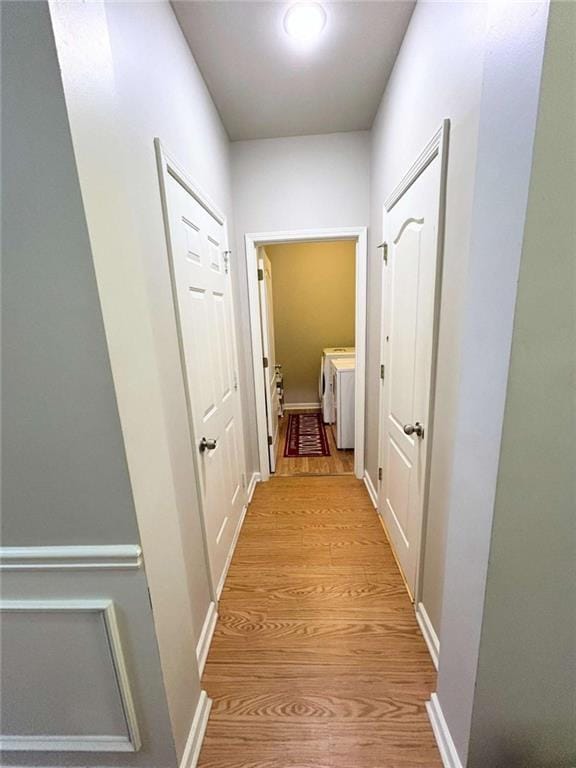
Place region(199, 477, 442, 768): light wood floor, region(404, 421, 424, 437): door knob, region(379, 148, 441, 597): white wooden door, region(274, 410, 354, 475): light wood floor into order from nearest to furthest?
region(199, 477, 442, 768): light wood floor, region(379, 148, 441, 597): white wooden door, region(404, 421, 424, 437): door knob, region(274, 410, 354, 475): light wood floor

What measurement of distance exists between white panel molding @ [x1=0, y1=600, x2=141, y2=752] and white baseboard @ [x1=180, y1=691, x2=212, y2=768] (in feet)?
0.56

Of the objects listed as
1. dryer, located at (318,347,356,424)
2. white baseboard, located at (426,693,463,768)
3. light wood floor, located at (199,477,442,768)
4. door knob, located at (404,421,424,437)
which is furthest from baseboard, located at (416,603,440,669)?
dryer, located at (318,347,356,424)

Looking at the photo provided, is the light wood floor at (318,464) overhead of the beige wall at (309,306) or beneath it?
beneath

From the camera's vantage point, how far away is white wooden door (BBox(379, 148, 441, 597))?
124cm

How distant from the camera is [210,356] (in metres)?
1.62

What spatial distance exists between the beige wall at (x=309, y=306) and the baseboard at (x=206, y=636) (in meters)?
3.37

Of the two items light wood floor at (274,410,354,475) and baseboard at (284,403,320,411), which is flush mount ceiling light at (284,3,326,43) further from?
baseboard at (284,403,320,411)

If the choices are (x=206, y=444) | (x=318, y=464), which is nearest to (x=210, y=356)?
(x=206, y=444)

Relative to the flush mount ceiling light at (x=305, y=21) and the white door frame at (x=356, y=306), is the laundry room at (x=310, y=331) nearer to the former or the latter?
the white door frame at (x=356, y=306)

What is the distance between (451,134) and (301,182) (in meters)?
1.44

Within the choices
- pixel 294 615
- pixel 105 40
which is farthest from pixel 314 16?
pixel 294 615

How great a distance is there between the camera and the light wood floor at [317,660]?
1.04 metres

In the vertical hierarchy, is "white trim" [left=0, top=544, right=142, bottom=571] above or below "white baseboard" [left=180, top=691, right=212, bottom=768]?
above

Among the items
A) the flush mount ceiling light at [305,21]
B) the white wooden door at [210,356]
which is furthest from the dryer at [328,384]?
the flush mount ceiling light at [305,21]
